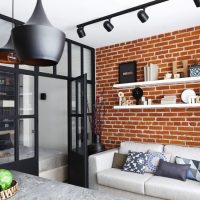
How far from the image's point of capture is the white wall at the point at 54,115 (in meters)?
4.98

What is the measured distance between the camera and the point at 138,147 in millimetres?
3627

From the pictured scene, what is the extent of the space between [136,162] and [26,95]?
1856 millimetres

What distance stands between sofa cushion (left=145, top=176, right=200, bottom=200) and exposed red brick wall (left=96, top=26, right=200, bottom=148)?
2.72ft

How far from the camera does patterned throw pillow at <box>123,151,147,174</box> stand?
3223 millimetres

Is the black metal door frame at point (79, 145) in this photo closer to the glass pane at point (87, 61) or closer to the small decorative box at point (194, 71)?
the glass pane at point (87, 61)

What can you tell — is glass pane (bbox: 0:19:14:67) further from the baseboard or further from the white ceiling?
the baseboard

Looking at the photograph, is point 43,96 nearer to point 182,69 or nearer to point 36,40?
point 182,69

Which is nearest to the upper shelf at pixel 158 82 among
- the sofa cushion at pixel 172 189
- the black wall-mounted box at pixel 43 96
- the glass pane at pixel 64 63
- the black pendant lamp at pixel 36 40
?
the glass pane at pixel 64 63

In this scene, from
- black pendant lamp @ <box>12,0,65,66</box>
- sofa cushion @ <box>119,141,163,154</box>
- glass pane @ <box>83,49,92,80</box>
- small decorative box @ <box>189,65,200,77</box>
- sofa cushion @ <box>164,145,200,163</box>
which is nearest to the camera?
black pendant lamp @ <box>12,0,65,66</box>

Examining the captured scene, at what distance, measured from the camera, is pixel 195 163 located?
2957 millimetres

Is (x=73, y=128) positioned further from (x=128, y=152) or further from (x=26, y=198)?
(x=26, y=198)

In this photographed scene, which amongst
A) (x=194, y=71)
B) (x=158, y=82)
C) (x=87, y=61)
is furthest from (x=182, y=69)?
(x=87, y=61)

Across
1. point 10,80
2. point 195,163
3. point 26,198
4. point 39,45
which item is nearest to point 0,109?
point 10,80

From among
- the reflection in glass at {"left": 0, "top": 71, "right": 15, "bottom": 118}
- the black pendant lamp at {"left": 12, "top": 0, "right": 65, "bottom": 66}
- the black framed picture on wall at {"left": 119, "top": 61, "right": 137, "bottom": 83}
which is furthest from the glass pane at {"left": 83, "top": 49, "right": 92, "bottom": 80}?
the black pendant lamp at {"left": 12, "top": 0, "right": 65, "bottom": 66}
